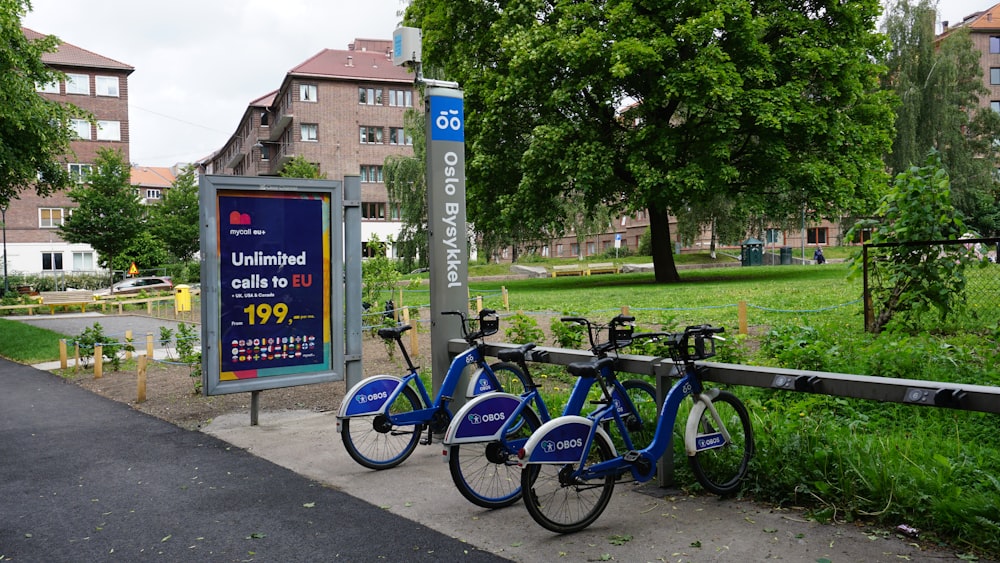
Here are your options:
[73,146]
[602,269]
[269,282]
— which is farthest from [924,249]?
[73,146]

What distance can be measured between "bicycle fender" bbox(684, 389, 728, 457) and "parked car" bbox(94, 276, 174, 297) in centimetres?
4469

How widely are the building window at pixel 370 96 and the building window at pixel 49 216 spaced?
23.8 meters

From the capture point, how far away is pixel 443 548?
4.69 metres

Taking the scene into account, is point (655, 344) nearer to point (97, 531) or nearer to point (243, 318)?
point (243, 318)

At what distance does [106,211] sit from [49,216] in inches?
752

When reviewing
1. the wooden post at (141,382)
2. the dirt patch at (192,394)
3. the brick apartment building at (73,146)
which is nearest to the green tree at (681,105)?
the dirt patch at (192,394)

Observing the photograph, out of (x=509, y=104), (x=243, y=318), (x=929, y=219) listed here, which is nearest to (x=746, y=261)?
(x=509, y=104)

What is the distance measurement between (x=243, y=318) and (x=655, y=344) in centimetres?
395

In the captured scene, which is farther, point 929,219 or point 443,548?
point 929,219

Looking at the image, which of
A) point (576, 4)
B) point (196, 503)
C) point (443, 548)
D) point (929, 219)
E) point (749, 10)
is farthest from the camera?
point (576, 4)

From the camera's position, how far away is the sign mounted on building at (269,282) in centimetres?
812

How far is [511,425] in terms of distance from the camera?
553 cm

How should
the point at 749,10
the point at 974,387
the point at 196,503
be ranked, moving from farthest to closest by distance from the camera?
the point at 749,10 < the point at 196,503 < the point at 974,387

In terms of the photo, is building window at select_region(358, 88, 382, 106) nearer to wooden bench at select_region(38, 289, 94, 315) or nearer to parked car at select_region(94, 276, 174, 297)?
parked car at select_region(94, 276, 174, 297)
